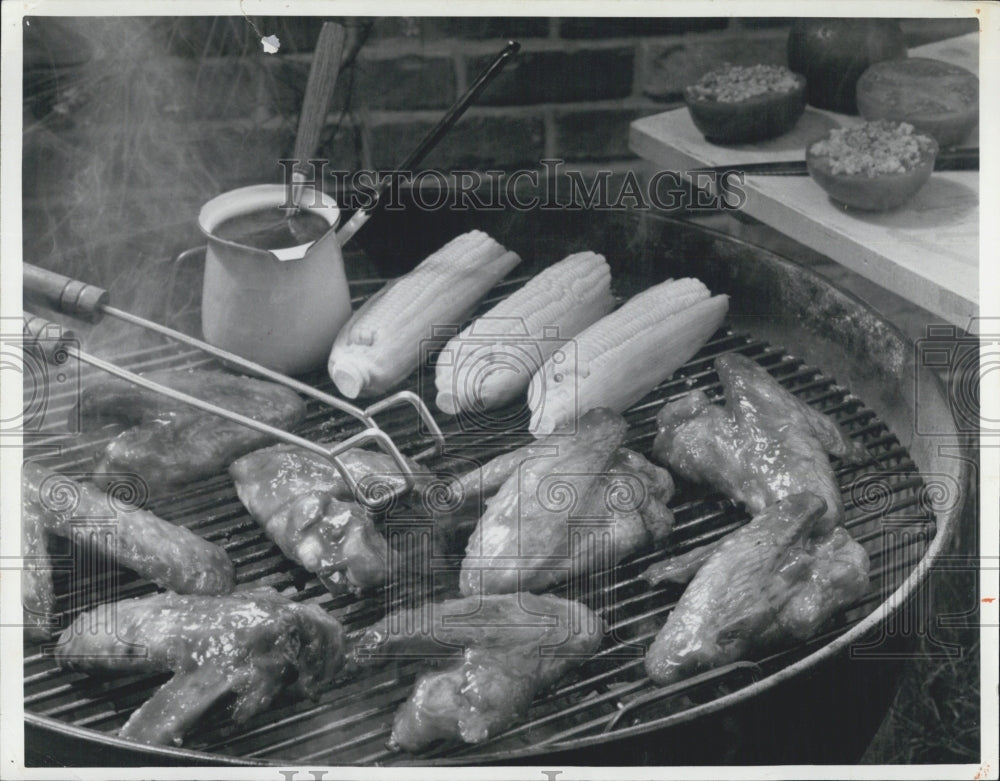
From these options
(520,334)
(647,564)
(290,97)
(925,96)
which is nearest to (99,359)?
(520,334)

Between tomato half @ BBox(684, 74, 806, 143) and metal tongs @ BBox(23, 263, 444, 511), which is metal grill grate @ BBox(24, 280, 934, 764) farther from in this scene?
tomato half @ BBox(684, 74, 806, 143)

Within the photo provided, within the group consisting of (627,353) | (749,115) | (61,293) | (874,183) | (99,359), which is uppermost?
(749,115)

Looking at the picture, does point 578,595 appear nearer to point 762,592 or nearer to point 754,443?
point 762,592

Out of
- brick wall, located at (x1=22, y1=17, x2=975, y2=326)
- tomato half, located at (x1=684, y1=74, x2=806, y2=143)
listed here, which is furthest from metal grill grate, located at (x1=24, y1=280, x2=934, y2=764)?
brick wall, located at (x1=22, y1=17, x2=975, y2=326)

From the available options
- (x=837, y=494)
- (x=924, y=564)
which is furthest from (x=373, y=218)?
(x=924, y=564)

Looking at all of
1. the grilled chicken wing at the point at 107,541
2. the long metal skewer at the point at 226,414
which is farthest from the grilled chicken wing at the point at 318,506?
the grilled chicken wing at the point at 107,541

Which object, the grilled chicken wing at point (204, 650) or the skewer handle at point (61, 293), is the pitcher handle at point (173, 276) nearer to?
the skewer handle at point (61, 293)
